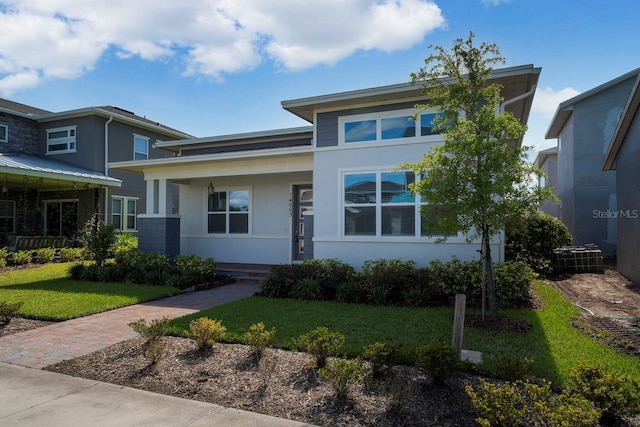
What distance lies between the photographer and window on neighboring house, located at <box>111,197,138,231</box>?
1853 centimetres

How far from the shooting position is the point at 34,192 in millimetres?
19203

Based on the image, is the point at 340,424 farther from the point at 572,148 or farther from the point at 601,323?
the point at 572,148

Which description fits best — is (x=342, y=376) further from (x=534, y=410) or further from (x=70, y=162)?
(x=70, y=162)

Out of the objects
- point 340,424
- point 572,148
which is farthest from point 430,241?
point 572,148

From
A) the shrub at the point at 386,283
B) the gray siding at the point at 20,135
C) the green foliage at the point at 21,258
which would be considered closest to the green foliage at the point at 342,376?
the shrub at the point at 386,283

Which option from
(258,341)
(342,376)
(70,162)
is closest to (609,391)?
(342,376)

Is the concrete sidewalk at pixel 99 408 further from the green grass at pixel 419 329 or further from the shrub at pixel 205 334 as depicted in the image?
the green grass at pixel 419 329

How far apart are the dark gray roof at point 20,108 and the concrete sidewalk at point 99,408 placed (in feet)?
62.9

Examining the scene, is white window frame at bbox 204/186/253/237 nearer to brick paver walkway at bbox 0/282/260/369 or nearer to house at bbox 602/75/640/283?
brick paver walkway at bbox 0/282/260/369

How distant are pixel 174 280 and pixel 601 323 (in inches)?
358

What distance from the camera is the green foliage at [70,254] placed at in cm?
1516

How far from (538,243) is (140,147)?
17.9m

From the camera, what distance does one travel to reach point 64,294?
900 centimetres

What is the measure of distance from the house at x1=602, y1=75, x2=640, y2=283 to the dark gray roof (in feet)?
77.1
